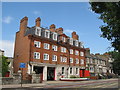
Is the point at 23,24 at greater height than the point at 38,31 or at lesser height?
greater

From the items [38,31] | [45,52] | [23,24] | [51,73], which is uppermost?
[23,24]

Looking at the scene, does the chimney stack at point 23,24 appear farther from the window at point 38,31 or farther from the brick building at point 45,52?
the window at point 38,31

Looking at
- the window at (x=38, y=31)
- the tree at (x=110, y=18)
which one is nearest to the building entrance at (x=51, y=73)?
the window at (x=38, y=31)

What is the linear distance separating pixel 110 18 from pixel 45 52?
30.5 m

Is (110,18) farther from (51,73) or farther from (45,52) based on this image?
(51,73)

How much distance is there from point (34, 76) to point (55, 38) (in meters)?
17.3

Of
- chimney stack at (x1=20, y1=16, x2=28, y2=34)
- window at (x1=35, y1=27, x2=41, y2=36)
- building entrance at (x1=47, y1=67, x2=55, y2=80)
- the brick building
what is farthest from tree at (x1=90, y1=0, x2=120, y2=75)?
building entrance at (x1=47, y1=67, x2=55, y2=80)

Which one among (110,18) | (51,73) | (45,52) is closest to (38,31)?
(45,52)

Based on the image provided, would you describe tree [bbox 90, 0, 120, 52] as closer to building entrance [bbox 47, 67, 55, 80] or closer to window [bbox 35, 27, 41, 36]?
window [bbox 35, 27, 41, 36]

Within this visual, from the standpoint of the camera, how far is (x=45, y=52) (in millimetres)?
39344

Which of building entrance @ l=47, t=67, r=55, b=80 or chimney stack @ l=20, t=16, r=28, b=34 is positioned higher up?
chimney stack @ l=20, t=16, r=28, b=34

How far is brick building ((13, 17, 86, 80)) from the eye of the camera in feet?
120

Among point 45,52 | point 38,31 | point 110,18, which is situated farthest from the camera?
point 45,52

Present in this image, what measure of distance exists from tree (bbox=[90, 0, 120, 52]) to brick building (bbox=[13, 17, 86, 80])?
2463 centimetres
